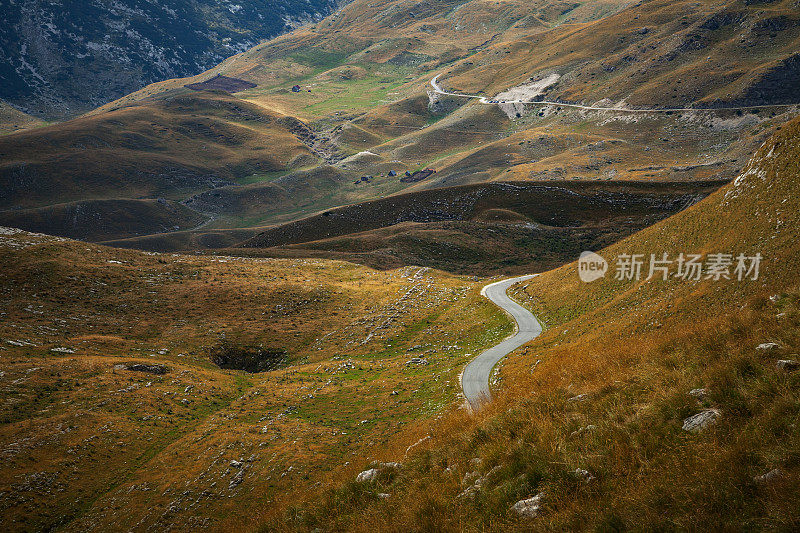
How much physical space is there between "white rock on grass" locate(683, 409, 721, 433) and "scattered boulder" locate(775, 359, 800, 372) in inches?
72.8

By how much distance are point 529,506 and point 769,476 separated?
12.2ft

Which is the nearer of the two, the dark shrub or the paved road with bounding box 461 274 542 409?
the paved road with bounding box 461 274 542 409

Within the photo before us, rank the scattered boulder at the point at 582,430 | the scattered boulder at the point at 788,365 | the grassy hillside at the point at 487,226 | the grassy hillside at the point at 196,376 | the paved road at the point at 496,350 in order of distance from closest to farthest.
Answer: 1. the scattered boulder at the point at 788,365
2. the scattered boulder at the point at 582,430
3. the grassy hillside at the point at 196,376
4. the paved road at the point at 496,350
5. the grassy hillside at the point at 487,226

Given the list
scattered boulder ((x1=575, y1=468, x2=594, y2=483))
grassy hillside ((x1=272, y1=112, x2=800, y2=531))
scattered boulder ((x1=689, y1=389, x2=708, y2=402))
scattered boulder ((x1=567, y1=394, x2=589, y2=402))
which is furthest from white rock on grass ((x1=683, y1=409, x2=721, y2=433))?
scattered boulder ((x1=567, y1=394, x2=589, y2=402))

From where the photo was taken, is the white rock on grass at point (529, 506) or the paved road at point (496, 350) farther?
the paved road at point (496, 350)

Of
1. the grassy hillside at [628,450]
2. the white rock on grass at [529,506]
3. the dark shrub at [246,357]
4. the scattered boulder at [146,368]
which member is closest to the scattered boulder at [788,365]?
the grassy hillside at [628,450]

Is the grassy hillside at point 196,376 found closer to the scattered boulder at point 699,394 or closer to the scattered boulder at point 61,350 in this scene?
the scattered boulder at point 61,350

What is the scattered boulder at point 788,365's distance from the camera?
343 inches

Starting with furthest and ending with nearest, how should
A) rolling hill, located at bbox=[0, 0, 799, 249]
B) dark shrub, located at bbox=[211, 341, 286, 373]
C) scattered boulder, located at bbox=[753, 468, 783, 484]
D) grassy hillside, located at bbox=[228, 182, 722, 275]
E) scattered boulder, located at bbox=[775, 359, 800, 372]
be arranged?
rolling hill, located at bbox=[0, 0, 799, 249] < grassy hillside, located at bbox=[228, 182, 722, 275] < dark shrub, located at bbox=[211, 341, 286, 373] < scattered boulder, located at bbox=[775, 359, 800, 372] < scattered boulder, located at bbox=[753, 468, 783, 484]

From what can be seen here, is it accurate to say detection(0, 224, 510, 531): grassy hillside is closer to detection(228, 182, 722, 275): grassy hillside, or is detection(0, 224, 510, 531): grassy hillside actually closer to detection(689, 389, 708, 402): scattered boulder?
detection(689, 389, 708, 402): scattered boulder

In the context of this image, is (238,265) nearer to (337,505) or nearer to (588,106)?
(337,505)

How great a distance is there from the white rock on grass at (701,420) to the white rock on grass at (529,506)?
10.3 feet

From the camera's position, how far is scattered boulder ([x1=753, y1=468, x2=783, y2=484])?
632 centimetres

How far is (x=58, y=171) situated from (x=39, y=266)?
166087mm
